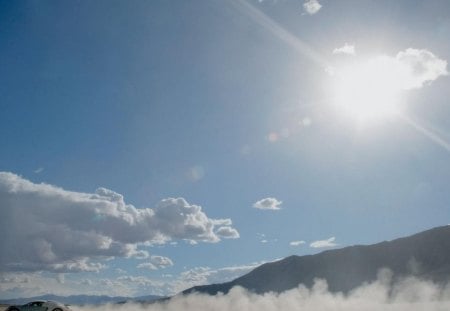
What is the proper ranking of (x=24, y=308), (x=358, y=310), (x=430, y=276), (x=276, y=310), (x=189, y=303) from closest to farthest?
(x=24, y=308), (x=358, y=310), (x=276, y=310), (x=189, y=303), (x=430, y=276)

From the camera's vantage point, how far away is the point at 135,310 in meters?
89.9

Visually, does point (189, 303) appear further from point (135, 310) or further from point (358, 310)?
point (358, 310)

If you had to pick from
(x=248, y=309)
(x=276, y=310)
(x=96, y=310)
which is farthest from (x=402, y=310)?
(x=96, y=310)

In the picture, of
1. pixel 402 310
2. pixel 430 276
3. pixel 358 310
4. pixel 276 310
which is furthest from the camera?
pixel 430 276

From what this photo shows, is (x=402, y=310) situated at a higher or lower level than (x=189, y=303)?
lower

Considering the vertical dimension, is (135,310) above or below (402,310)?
above

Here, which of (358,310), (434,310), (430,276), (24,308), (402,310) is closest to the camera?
(24,308)

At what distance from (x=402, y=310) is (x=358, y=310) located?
1350 cm

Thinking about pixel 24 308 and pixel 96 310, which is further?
pixel 96 310

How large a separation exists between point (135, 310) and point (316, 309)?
1344 inches

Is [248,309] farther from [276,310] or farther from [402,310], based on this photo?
[402,310]

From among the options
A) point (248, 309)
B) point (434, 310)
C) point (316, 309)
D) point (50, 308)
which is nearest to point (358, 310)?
point (316, 309)

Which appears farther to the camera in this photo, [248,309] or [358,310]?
[248,309]

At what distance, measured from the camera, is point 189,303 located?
4909 inches
